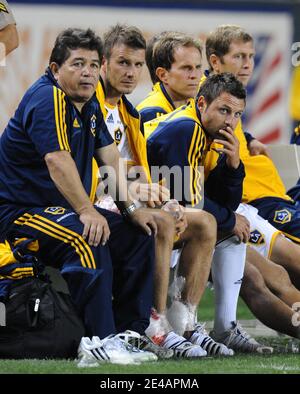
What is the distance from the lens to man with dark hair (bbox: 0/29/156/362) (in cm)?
472

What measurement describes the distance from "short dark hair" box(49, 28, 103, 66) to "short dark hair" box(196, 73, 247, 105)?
0.64 m

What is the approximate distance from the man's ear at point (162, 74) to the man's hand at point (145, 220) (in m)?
1.27

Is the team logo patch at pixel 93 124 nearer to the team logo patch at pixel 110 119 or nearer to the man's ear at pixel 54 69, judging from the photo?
the man's ear at pixel 54 69

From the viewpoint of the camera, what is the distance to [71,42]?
500 cm

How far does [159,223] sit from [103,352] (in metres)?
0.72

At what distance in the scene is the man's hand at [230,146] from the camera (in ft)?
17.5

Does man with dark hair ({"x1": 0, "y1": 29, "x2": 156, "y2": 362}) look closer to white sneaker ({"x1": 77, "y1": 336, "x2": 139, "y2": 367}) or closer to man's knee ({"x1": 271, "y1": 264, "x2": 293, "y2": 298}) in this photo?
white sneaker ({"x1": 77, "y1": 336, "x2": 139, "y2": 367})

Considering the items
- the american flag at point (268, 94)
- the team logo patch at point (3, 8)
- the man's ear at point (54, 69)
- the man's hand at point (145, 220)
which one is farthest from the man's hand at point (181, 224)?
the american flag at point (268, 94)

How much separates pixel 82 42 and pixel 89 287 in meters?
1.05

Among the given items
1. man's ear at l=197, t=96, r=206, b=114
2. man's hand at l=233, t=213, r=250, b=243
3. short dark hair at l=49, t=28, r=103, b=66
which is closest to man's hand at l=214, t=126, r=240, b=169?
man's ear at l=197, t=96, r=206, b=114

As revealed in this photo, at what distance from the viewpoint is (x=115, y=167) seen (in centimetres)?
522

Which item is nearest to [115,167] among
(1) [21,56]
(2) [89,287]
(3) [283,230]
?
(2) [89,287]

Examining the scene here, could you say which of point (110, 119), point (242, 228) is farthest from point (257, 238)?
point (110, 119)
